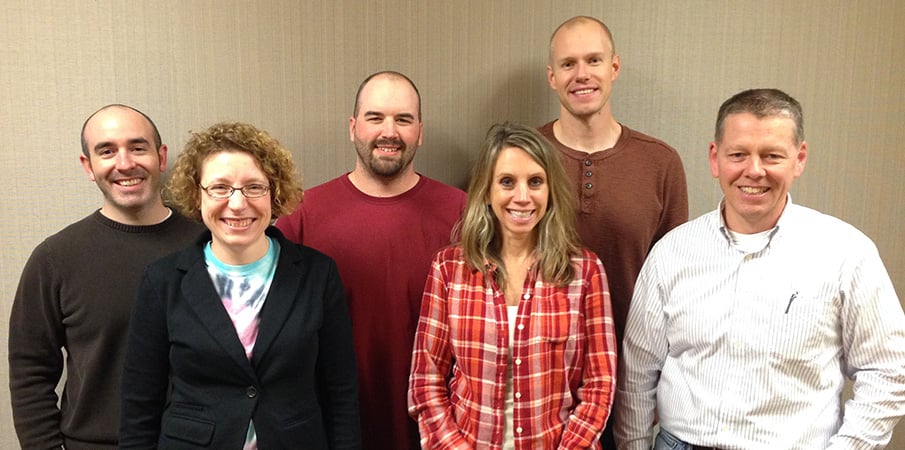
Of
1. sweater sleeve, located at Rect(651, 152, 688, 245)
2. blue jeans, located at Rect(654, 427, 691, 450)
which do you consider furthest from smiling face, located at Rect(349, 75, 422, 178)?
blue jeans, located at Rect(654, 427, 691, 450)

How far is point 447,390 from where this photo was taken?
1.92m

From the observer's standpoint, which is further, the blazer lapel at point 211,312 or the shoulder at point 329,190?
the shoulder at point 329,190

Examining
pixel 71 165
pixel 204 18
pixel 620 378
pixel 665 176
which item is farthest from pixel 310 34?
pixel 620 378

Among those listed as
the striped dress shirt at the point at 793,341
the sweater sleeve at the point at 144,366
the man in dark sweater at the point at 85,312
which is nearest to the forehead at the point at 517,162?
the striped dress shirt at the point at 793,341

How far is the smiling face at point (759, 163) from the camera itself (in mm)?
1652

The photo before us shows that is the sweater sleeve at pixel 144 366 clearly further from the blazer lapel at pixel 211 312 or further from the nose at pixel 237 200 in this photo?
the nose at pixel 237 200

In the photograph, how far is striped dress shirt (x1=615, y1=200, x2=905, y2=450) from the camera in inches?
65.5

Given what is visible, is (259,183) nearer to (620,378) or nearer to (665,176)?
(620,378)

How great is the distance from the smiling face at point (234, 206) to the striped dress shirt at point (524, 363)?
0.55m

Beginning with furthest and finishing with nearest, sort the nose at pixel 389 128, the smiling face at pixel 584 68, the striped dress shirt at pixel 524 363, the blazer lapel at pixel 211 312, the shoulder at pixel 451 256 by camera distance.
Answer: the smiling face at pixel 584 68 < the nose at pixel 389 128 < the shoulder at pixel 451 256 < the striped dress shirt at pixel 524 363 < the blazer lapel at pixel 211 312

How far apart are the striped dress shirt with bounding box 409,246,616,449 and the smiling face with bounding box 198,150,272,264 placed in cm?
55

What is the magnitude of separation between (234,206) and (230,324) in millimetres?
298

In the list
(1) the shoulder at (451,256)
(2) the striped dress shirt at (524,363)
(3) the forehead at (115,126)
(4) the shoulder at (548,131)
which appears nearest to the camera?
(2) the striped dress shirt at (524,363)

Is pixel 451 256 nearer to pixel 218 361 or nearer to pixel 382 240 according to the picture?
pixel 382 240
